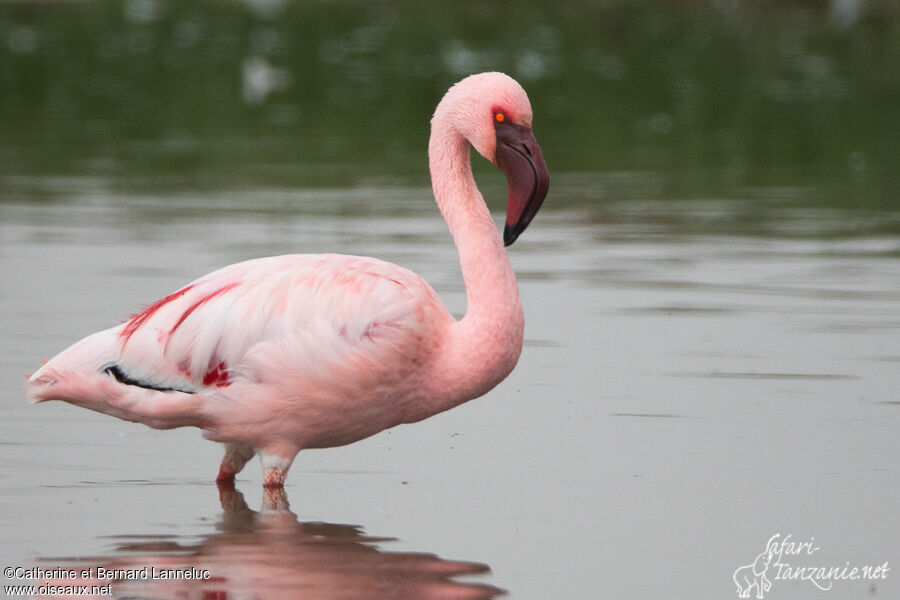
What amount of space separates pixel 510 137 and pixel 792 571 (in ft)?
6.90

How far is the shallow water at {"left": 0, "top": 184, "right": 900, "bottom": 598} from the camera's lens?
19.8ft

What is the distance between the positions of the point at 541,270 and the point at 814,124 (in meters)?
9.41

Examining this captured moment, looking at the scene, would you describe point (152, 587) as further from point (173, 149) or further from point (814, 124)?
point (814, 124)

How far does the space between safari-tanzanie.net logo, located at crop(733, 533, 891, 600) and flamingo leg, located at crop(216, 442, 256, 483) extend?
2.15 metres

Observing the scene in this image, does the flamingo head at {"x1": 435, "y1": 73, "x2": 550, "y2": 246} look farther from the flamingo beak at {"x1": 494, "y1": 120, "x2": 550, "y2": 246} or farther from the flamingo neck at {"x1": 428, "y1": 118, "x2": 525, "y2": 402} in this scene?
the flamingo neck at {"x1": 428, "y1": 118, "x2": 525, "y2": 402}

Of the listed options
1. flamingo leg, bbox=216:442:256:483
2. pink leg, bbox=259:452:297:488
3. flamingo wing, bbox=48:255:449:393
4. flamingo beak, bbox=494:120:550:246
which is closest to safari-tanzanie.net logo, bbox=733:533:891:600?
flamingo wing, bbox=48:255:449:393

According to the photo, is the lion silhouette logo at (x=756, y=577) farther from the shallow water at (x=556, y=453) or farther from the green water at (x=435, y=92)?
the green water at (x=435, y=92)

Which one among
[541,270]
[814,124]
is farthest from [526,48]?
[541,270]

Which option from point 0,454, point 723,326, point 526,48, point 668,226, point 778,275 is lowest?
point 0,454

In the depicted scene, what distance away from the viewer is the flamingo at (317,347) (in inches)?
261

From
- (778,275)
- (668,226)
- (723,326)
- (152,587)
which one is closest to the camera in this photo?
(152,587)

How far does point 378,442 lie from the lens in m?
7.81

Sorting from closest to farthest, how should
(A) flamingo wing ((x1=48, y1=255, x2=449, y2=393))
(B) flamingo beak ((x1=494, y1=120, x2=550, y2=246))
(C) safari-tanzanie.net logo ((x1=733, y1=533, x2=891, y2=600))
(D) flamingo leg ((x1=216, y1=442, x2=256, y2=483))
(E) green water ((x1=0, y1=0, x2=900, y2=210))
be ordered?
1. (C) safari-tanzanie.net logo ((x1=733, y1=533, x2=891, y2=600))
2. (A) flamingo wing ((x1=48, y1=255, x2=449, y2=393))
3. (B) flamingo beak ((x1=494, y1=120, x2=550, y2=246))
4. (D) flamingo leg ((x1=216, y1=442, x2=256, y2=483))
5. (E) green water ((x1=0, y1=0, x2=900, y2=210))

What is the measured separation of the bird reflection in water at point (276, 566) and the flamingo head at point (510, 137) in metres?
1.48
